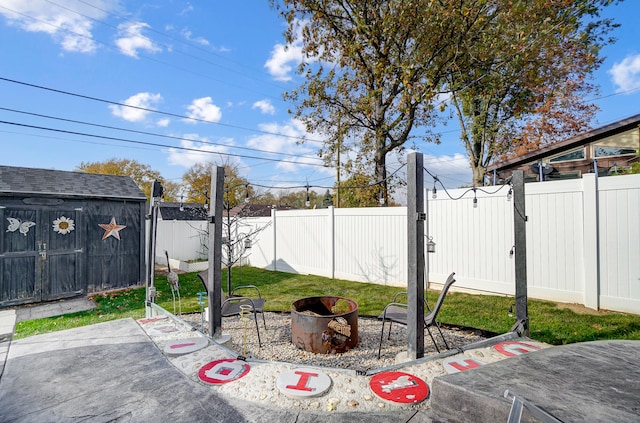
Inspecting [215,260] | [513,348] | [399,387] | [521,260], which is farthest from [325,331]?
[521,260]

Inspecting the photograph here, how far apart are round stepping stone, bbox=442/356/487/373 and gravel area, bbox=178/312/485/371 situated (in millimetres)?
450

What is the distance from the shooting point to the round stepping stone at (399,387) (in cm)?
236

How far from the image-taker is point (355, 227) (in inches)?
305

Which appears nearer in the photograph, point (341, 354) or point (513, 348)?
point (513, 348)

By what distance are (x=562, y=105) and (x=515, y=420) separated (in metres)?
16.6

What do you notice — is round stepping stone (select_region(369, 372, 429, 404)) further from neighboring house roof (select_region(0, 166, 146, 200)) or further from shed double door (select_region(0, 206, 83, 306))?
neighboring house roof (select_region(0, 166, 146, 200))

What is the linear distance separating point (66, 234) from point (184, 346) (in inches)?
210

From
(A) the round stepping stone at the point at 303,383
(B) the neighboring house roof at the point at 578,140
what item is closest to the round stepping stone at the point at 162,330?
(A) the round stepping stone at the point at 303,383

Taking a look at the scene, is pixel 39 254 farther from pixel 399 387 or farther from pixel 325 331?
pixel 399 387

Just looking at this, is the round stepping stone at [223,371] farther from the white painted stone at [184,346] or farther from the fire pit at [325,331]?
the fire pit at [325,331]

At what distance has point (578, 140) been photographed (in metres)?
8.99

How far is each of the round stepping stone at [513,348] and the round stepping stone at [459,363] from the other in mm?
431

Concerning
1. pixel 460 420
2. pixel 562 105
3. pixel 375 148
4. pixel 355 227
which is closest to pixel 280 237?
pixel 355 227

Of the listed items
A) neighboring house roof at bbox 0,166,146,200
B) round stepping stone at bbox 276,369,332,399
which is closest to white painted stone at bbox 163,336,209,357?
round stepping stone at bbox 276,369,332,399
